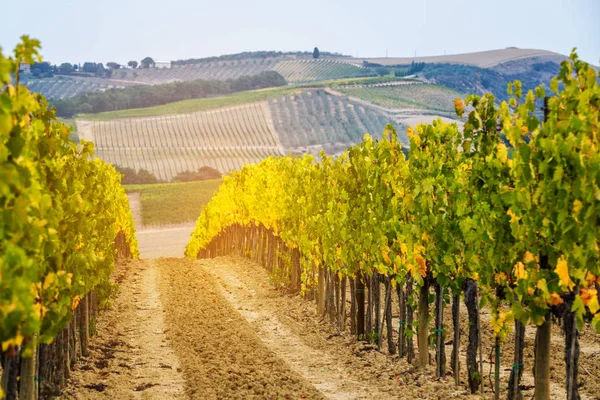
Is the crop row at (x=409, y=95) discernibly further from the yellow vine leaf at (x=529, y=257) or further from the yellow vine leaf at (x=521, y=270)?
the yellow vine leaf at (x=529, y=257)

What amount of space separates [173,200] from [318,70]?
11399 centimetres

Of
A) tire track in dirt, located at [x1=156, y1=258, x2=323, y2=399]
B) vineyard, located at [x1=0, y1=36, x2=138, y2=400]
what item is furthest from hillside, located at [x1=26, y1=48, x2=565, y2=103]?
vineyard, located at [x1=0, y1=36, x2=138, y2=400]

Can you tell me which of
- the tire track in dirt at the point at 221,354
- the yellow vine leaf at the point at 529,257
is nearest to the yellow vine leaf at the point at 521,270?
the yellow vine leaf at the point at 529,257

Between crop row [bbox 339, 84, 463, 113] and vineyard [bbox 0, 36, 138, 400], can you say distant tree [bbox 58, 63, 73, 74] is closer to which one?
crop row [bbox 339, 84, 463, 113]

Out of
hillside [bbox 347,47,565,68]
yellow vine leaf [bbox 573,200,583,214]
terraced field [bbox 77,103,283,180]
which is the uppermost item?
hillside [bbox 347,47,565,68]

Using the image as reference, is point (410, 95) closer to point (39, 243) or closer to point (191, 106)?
point (191, 106)

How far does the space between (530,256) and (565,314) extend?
26.8 inches

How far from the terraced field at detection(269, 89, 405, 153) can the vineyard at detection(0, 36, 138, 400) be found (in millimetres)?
91468

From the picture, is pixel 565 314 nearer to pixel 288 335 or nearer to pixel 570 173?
pixel 570 173

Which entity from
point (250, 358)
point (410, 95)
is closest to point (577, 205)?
point (250, 358)

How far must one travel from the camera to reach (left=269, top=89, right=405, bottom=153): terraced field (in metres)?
108

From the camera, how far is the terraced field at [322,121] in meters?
108

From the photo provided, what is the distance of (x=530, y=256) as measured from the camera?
313 inches

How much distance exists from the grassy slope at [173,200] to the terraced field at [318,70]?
9852 cm
